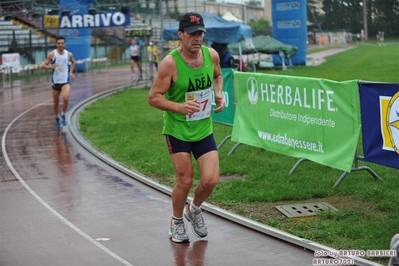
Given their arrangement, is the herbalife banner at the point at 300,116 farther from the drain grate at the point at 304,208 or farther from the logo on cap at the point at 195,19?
the logo on cap at the point at 195,19

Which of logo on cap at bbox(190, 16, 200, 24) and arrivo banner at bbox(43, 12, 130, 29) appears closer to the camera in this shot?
logo on cap at bbox(190, 16, 200, 24)

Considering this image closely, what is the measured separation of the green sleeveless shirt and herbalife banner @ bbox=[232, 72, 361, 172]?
2562 mm

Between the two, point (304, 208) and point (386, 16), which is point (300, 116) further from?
point (386, 16)

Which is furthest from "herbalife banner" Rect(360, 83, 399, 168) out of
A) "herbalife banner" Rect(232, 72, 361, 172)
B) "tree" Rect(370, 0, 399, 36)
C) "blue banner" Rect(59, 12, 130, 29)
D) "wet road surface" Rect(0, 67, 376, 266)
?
"blue banner" Rect(59, 12, 130, 29)

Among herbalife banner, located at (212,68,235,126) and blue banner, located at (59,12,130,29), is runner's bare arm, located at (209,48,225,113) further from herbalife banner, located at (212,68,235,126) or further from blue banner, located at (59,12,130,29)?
blue banner, located at (59,12,130,29)

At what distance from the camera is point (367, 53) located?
17922 millimetres

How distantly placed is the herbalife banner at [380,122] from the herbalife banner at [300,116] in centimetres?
21

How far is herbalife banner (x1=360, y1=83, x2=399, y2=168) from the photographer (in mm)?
8109

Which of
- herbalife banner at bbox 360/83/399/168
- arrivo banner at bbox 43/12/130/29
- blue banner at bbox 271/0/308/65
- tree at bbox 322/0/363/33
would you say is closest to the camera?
herbalife banner at bbox 360/83/399/168

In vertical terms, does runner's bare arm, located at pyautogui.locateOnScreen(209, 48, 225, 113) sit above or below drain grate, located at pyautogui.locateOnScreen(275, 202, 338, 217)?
above

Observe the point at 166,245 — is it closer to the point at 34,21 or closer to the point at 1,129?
the point at 1,129

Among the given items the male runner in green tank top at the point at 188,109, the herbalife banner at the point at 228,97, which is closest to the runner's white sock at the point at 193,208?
the male runner in green tank top at the point at 188,109

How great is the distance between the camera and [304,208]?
8.44 metres

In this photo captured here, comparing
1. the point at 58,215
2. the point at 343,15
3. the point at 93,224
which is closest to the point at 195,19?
the point at 93,224
